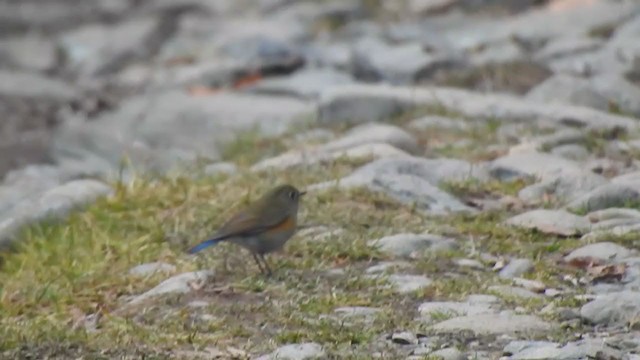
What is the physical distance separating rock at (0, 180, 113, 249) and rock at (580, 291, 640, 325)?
102 inches

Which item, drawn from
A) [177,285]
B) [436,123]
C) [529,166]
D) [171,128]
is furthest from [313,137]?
[177,285]

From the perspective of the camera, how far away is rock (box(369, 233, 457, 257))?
19.3 ft

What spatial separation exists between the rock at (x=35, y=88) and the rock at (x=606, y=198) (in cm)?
615

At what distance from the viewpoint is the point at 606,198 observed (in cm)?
643

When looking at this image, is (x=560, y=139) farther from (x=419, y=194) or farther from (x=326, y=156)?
(x=419, y=194)

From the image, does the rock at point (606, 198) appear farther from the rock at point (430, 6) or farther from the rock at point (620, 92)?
the rock at point (430, 6)

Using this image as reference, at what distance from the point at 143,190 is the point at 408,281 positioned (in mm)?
1889

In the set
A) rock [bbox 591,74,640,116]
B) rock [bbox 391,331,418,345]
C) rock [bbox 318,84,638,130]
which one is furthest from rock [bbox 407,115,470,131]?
rock [bbox 391,331,418,345]

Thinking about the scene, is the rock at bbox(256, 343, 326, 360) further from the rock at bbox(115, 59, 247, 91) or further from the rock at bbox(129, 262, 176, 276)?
the rock at bbox(115, 59, 247, 91)

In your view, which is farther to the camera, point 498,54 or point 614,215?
point 498,54

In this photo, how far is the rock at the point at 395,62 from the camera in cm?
1051

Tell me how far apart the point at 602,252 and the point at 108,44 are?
9.77m

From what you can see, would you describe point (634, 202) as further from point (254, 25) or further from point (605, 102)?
point (254, 25)

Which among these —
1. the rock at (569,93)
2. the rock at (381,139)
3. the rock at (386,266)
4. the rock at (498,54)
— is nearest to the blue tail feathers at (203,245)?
the rock at (386,266)
